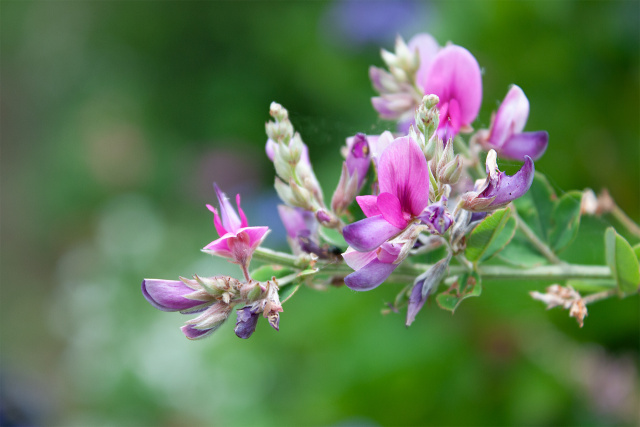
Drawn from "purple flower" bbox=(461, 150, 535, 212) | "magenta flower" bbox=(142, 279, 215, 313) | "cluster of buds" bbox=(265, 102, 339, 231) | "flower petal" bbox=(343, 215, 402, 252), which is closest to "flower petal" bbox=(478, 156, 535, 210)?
"purple flower" bbox=(461, 150, 535, 212)

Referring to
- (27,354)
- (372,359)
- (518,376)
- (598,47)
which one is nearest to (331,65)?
(598,47)

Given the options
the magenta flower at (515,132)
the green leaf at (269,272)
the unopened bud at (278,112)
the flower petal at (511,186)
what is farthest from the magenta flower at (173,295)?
the magenta flower at (515,132)

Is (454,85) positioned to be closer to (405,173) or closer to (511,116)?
(511,116)

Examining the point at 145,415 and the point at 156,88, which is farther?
the point at 156,88

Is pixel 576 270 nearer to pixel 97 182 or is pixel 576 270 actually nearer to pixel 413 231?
pixel 413 231

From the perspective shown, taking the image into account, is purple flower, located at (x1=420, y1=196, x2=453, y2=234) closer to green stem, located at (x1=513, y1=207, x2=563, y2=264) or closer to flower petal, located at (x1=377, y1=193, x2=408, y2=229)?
flower petal, located at (x1=377, y1=193, x2=408, y2=229)

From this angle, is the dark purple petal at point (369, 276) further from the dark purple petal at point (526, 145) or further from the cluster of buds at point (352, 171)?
the dark purple petal at point (526, 145)

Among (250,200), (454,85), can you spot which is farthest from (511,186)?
(250,200)
